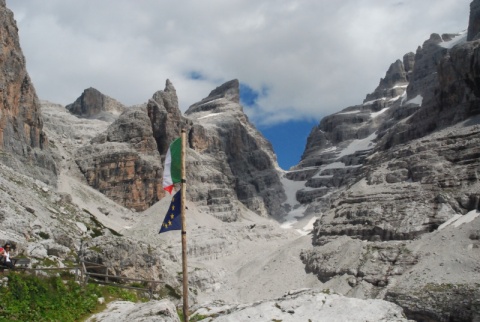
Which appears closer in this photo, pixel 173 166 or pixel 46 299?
pixel 173 166

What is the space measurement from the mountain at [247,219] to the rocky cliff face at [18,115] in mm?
369

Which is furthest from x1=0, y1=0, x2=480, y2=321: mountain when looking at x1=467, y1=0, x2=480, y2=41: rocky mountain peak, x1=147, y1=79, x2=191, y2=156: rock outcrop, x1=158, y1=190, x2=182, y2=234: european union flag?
x1=467, y1=0, x2=480, y2=41: rocky mountain peak

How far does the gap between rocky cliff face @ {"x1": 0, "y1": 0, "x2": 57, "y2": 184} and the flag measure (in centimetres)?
7104

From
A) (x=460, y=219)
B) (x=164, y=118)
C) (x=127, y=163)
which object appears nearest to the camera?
(x=460, y=219)

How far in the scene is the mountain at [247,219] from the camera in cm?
4834

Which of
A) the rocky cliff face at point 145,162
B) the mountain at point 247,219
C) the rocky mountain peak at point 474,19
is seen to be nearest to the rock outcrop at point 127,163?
the rocky cliff face at point 145,162

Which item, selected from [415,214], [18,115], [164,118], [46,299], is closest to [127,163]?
[164,118]

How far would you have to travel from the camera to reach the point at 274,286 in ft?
292

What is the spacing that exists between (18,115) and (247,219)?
9830 cm

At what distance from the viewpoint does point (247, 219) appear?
17788cm

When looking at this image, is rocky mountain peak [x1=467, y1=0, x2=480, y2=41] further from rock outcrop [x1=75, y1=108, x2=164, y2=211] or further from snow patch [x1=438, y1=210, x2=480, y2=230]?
snow patch [x1=438, y1=210, x2=480, y2=230]

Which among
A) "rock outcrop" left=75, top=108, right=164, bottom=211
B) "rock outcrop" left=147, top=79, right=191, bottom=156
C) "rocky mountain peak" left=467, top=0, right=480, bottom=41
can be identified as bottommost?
"rock outcrop" left=75, top=108, right=164, bottom=211

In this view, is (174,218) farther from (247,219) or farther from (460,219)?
(247,219)

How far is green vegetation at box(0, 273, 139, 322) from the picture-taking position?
20156 millimetres
